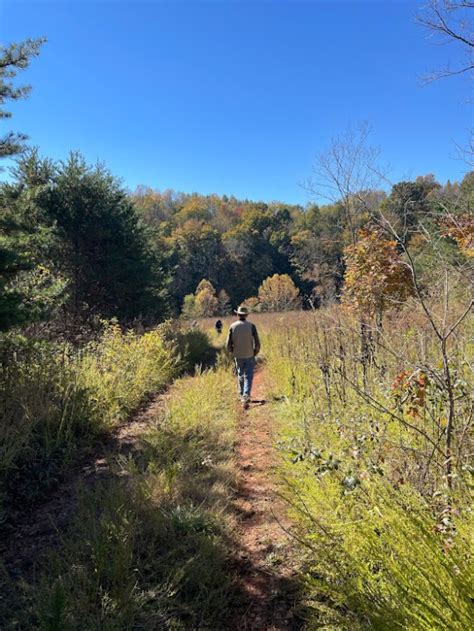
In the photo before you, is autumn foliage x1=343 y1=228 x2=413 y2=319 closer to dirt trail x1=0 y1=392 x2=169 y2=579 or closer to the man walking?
the man walking

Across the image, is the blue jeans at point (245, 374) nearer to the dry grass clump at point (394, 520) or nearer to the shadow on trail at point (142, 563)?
the shadow on trail at point (142, 563)

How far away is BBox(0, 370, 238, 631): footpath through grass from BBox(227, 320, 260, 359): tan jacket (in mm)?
2948

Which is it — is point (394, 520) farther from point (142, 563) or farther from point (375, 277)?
point (375, 277)

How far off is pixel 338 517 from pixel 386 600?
62cm

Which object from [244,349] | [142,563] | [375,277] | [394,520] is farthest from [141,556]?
[375,277]

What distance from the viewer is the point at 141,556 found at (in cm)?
244

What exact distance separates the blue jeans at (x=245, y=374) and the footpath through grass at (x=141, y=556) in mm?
2627

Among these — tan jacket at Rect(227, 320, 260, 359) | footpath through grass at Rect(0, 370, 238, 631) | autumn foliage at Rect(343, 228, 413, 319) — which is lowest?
footpath through grass at Rect(0, 370, 238, 631)

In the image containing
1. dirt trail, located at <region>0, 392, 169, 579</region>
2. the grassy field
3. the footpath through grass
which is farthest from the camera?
dirt trail, located at <region>0, 392, 169, 579</region>

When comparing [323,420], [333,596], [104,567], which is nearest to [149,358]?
[323,420]

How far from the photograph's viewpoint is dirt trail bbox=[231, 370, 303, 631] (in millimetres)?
2115

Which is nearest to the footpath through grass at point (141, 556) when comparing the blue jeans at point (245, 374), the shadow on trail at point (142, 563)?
the shadow on trail at point (142, 563)

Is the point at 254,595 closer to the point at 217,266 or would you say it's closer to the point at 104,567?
the point at 104,567

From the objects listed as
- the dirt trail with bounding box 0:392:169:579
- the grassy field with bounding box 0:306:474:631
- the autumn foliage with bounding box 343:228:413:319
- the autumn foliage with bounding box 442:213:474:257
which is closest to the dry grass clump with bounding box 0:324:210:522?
the dirt trail with bounding box 0:392:169:579
